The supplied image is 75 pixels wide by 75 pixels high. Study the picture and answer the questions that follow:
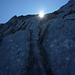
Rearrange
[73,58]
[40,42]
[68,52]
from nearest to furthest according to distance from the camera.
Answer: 1. [73,58]
2. [68,52]
3. [40,42]

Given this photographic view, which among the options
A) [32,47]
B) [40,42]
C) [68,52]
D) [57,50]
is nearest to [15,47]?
[32,47]

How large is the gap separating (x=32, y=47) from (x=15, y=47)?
2.75m

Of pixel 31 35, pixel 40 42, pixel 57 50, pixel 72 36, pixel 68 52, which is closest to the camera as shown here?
pixel 68 52

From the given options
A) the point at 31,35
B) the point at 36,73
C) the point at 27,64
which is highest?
the point at 31,35

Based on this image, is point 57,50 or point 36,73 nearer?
point 36,73

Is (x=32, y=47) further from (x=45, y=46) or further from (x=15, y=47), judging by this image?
(x=15, y=47)

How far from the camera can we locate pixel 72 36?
33.1ft

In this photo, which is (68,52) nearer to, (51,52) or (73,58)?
(73,58)

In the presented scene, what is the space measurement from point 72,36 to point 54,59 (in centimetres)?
366

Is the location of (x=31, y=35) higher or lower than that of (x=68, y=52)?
higher

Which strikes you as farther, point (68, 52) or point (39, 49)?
point (39, 49)

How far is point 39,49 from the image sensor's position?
10.7 meters

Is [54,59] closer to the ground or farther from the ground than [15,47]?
closer to the ground

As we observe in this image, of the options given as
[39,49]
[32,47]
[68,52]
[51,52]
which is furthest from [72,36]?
[32,47]
